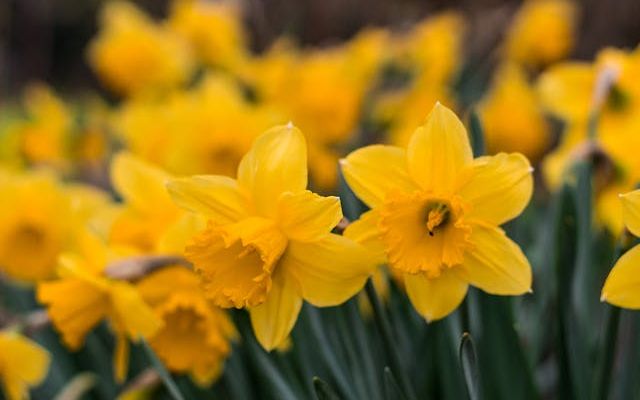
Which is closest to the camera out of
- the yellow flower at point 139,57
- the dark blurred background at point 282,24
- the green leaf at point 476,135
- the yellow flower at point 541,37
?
the green leaf at point 476,135

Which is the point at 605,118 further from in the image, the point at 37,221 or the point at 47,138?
the point at 47,138

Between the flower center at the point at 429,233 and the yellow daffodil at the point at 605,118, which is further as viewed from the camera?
the yellow daffodil at the point at 605,118

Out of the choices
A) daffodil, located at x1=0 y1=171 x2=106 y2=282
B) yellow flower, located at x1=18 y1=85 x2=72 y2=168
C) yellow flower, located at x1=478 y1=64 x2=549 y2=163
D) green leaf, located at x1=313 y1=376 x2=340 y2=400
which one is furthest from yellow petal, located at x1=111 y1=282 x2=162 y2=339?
yellow flower, located at x1=18 y1=85 x2=72 y2=168

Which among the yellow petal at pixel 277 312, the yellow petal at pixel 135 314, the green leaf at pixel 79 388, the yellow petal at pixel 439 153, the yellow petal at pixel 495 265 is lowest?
the green leaf at pixel 79 388

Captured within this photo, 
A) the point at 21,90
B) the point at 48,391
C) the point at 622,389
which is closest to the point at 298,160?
the point at 622,389

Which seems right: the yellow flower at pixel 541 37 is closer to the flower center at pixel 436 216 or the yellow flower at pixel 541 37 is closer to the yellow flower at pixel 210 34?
the yellow flower at pixel 210 34

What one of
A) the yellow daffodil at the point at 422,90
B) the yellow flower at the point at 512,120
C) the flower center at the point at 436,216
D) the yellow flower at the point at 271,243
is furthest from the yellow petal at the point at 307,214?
the yellow flower at the point at 512,120
